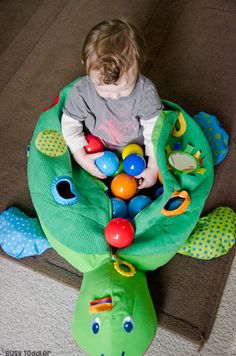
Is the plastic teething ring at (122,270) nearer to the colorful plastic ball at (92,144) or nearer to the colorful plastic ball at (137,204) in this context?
the colorful plastic ball at (137,204)

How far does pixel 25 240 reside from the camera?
121 cm

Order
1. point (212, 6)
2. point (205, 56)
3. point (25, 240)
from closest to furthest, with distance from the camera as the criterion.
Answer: point (25, 240) → point (205, 56) → point (212, 6)

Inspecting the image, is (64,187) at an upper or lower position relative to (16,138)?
upper

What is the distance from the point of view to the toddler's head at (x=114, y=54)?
0.94 meters

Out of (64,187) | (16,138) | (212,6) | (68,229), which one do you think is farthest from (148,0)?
(68,229)

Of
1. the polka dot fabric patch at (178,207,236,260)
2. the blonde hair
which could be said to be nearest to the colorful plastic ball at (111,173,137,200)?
the polka dot fabric patch at (178,207,236,260)

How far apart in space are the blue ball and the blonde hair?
37 cm

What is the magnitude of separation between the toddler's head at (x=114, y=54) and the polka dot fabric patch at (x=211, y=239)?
48cm

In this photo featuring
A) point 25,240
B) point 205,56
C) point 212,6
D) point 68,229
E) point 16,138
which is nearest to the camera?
point 68,229

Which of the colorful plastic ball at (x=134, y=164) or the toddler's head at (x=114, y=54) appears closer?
the toddler's head at (x=114, y=54)

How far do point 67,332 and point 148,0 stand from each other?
143 cm

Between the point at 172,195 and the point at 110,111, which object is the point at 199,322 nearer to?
the point at 172,195

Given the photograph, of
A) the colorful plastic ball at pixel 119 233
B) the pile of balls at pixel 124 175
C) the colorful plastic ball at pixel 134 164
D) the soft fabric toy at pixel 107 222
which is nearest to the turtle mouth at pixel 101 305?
the soft fabric toy at pixel 107 222

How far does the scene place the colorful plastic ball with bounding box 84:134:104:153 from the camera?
1239mm
